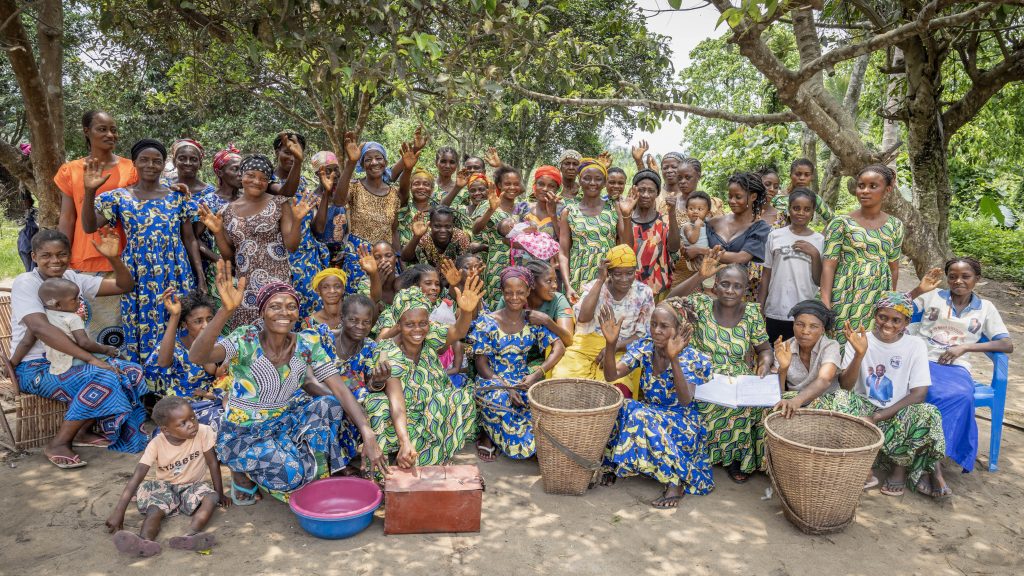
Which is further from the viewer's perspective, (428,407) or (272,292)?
(428,407)

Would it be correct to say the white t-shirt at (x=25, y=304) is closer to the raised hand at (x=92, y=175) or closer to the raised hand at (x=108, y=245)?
the raised hand at (x=108, y=245)

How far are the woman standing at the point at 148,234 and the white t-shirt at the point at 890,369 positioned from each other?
14.0 ft

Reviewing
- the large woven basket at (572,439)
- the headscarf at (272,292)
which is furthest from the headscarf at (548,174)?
the headscarf at (272,292)

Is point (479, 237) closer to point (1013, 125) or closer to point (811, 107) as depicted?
point (811, 107)

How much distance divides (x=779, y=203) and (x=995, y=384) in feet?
6.25

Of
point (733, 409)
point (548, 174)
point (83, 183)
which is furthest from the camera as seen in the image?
point (548, 174)

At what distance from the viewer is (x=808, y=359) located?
4078 mm

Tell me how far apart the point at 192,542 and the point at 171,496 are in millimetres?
343

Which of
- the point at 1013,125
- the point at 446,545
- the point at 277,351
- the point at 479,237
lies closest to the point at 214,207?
the point at 277,351

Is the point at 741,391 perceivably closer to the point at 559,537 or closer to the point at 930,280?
the point at 559,537

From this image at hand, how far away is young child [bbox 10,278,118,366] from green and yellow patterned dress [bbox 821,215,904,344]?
4692mm

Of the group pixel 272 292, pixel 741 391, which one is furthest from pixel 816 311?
pixel 272 292

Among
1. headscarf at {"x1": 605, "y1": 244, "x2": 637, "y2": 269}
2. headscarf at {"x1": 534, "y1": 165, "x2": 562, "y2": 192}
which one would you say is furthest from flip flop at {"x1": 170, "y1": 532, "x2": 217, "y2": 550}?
headscarf at {"x1": 534, "y1": 165, "x2": 562, "y2": 192}

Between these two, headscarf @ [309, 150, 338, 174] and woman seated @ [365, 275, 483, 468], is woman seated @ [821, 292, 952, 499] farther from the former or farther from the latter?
headscarf @ [309, 150, 338, 174]
